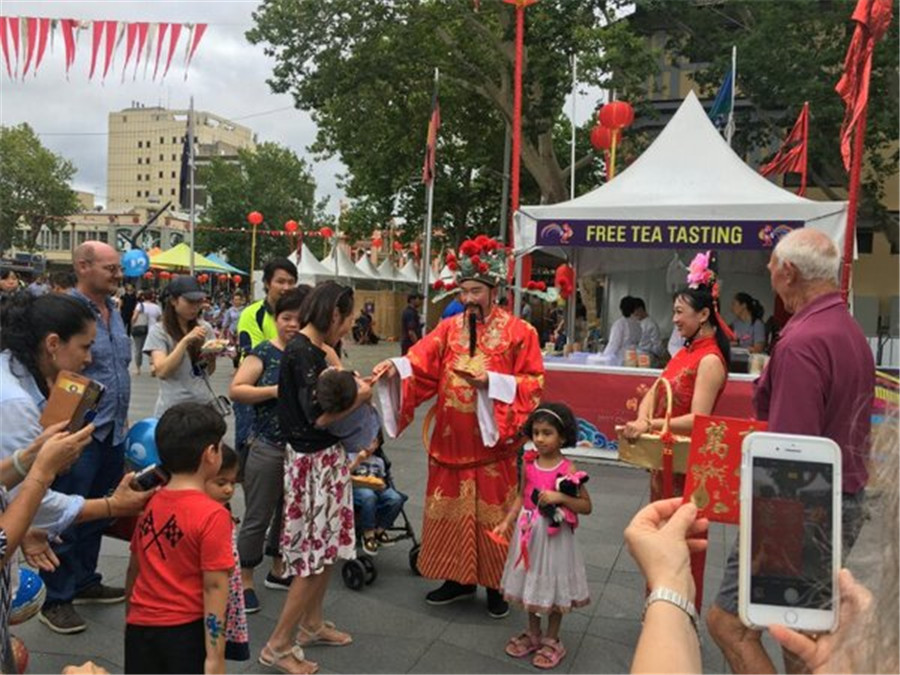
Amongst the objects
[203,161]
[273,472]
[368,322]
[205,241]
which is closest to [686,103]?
[273,472]

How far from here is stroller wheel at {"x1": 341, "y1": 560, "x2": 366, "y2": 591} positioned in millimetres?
3938

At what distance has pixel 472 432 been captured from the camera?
3.76 meters

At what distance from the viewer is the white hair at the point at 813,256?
7.79ft

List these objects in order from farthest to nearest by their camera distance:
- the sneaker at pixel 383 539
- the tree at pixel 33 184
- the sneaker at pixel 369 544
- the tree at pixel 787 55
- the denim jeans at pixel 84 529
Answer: the tree at pixel 33 184 → the tree at pixel 787 55 → the sneaker at pixel 383 539 → the sneaker at pixel 369 544 → the denim jeans at pixel 84 529

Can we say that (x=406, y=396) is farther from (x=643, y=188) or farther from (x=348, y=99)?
(x=348, y=99)

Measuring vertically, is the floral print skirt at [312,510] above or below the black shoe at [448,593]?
above

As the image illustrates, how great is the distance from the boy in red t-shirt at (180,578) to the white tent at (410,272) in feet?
93.8

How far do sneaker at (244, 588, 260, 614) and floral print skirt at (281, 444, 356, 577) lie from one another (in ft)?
2.30

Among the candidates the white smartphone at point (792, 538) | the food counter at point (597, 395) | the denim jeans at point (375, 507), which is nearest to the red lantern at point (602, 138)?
the food counter at point (597, 395)

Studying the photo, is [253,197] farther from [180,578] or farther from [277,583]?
[180,578]

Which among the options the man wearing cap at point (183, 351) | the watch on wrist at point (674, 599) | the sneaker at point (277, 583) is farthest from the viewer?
the man wearing cap at point (183, 351)

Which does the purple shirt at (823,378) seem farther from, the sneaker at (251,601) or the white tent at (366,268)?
the white tent at (366,268)

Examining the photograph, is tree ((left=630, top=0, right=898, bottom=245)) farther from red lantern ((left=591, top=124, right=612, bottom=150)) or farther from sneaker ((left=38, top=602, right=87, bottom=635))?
sneaker ((left=38, top=602, right=87, bottom=635))

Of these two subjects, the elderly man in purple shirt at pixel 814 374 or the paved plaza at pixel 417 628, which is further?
the paved plaza at pixel 417 628
